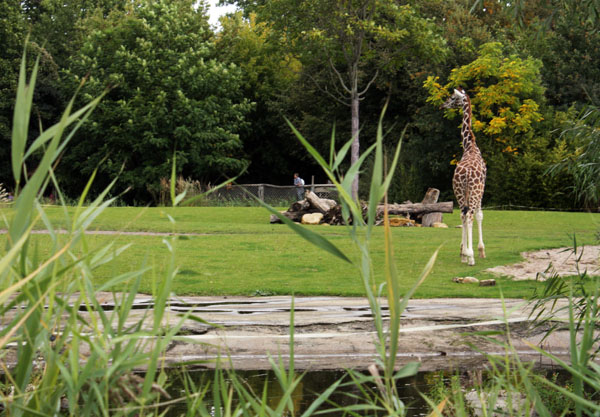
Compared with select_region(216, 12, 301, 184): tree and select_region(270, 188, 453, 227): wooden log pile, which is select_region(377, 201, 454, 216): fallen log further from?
select_region(216, 12, 301, 184): tree

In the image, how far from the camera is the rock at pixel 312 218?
1972cm

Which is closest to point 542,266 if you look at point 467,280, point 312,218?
point 467,280

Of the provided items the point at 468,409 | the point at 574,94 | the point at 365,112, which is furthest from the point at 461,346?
the point at 365,112

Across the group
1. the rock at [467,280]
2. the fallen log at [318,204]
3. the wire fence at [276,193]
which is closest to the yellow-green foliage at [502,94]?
the wire fence at [276,193]

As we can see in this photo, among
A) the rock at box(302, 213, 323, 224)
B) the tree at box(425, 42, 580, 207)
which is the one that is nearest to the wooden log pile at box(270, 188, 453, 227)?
the rock at box(302, 213, 323, 224)

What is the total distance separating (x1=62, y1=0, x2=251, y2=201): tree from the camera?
3538 centimetres

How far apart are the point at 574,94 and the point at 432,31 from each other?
24.7 feet

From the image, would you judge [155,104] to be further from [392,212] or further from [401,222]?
[401,222]

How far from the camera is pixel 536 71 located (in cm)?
3091

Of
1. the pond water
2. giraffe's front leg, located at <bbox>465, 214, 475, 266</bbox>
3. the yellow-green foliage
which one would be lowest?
the pond water

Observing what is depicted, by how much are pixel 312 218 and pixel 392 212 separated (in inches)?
87.5

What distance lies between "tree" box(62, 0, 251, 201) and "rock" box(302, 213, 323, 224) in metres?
15.2

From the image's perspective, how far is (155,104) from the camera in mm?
35781

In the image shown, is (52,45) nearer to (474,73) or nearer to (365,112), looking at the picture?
(365,112)
